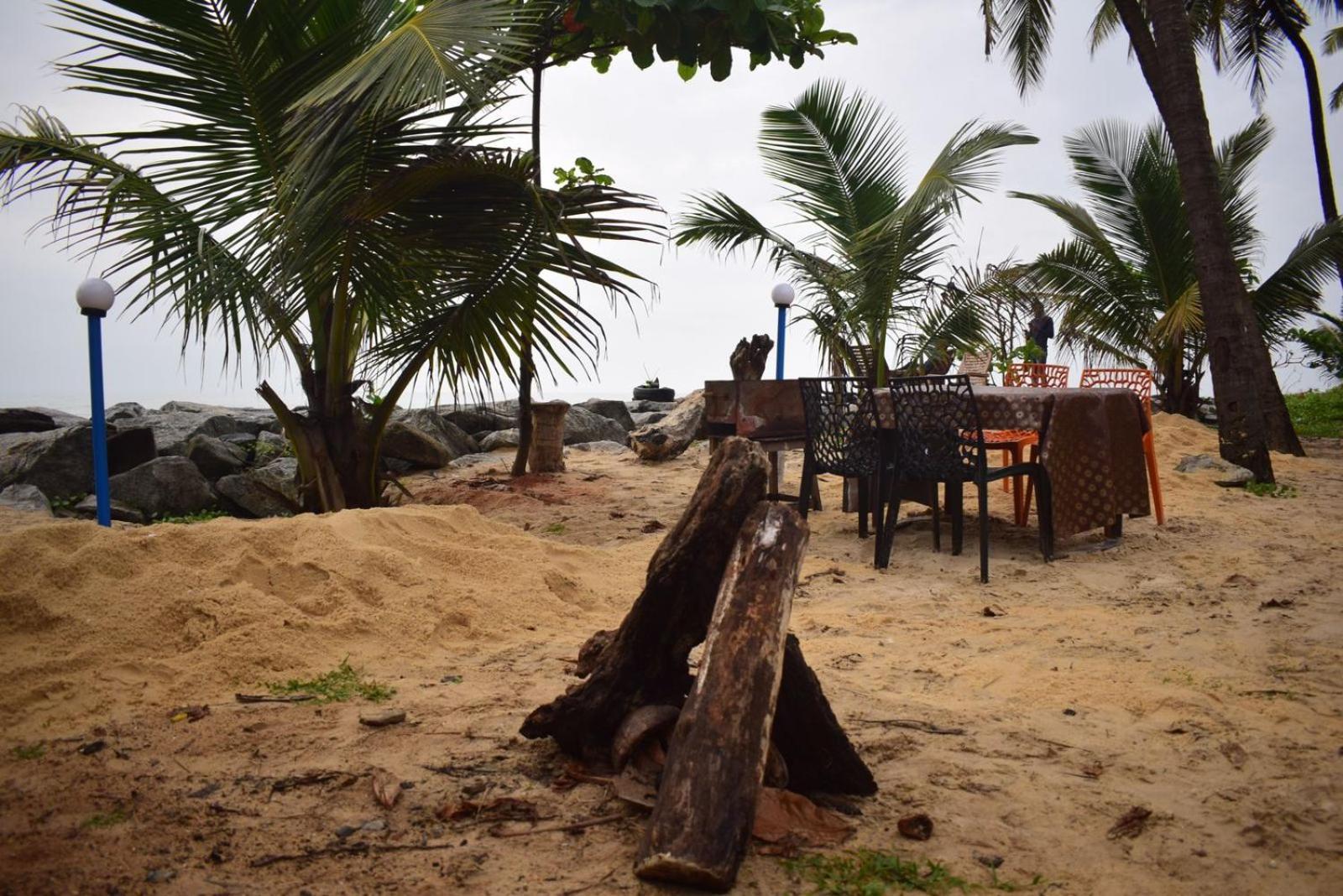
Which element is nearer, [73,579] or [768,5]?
[768,5]

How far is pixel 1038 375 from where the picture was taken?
740 centimetres

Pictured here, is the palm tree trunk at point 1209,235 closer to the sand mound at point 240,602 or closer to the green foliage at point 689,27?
the sand mound at point 240,602

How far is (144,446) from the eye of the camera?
785 centimetres

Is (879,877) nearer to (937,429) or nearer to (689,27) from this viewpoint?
(689,27)

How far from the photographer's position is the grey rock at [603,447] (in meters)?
9.90

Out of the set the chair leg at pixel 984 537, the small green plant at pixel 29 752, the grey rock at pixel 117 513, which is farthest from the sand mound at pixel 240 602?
the grey rock at pixel 117 513

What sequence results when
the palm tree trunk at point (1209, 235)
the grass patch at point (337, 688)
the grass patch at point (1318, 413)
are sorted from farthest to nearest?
the grass patch at point (1318, 413)
the palm tree trunk at point (1209, 235)
the grass patch at point (337, 688)

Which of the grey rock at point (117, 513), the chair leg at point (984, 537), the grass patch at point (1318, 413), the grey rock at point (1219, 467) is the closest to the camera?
the chair leg at point (984, 537)

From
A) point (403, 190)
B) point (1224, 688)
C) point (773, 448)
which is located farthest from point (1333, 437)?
point (403, 190)

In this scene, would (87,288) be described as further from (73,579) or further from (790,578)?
(790,578)

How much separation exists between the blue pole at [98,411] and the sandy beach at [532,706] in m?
1.15

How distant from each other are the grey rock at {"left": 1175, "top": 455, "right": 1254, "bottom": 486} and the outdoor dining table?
2.40 m

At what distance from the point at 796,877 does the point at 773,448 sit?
4.57 m

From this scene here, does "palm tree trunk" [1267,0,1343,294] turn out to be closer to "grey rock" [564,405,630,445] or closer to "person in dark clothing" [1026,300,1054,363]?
"person in dark clothing" [1026,300,1054,363]
